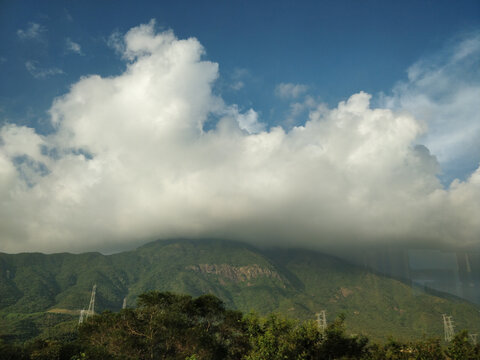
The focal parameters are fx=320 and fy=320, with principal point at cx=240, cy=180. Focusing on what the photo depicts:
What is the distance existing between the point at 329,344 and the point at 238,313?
94.4ft

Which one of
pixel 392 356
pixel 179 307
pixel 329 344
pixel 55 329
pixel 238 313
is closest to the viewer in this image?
pixel 392 356

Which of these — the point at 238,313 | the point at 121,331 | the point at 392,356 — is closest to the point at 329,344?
the point at 392,356

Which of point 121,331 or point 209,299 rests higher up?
point 209,299

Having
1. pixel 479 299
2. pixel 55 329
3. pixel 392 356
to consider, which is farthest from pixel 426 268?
pixel 55 329

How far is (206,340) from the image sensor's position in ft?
198

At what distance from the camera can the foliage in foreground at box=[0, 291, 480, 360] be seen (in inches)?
1609

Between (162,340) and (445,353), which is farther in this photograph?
(162,340)

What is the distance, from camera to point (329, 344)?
4841 centimetres

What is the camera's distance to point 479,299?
101500mm

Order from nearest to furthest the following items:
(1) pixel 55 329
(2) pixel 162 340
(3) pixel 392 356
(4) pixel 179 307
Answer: (3) pixel 392 356 → (2) pixel 162 340 → (4) pixel 179 307 → (1) pixel 55 329

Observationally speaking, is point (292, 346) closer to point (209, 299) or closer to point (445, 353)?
point (445, 353)

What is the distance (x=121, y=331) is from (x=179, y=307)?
12.2m

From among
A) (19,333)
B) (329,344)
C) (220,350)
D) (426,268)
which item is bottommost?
(19,333)

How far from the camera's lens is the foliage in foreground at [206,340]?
40875 millimetres
